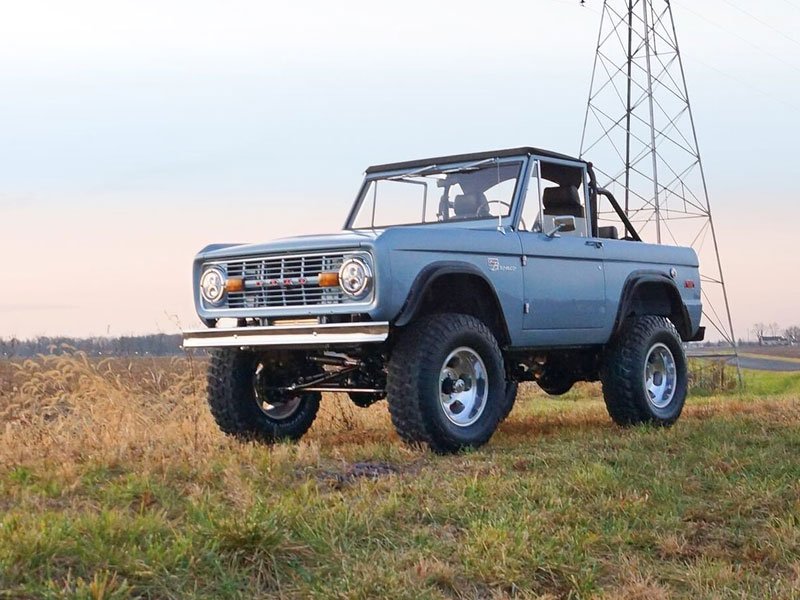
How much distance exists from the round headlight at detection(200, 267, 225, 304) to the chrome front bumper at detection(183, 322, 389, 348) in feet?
0.89

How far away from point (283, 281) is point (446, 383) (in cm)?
139

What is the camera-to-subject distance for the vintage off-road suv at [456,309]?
25.0 ft

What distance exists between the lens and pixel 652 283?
10.5 meters

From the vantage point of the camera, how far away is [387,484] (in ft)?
20.2

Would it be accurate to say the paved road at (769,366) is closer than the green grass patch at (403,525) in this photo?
No

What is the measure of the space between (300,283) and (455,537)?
3.07m

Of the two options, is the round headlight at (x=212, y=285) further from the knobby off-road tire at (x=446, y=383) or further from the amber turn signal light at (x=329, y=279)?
the knobby off-road tire at (x=446, y=383)

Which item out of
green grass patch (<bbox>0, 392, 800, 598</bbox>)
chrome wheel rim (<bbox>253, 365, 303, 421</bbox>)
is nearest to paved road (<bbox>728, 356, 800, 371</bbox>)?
chrome wheel rim (<bbox>253, 365, 303, 421</bbox>)

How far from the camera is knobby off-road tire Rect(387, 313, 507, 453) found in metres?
7.58

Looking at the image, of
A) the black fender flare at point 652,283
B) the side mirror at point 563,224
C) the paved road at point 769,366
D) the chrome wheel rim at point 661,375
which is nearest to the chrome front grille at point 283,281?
the side mirror at point 563,224

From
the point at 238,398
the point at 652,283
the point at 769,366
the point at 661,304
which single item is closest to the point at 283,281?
the point at 238,398

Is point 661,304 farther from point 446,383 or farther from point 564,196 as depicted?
point 446,383

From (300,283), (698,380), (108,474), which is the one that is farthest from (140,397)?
(698,380)

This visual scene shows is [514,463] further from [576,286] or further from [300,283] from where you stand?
[576,286]
